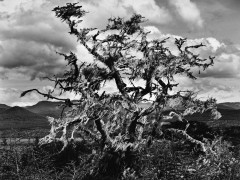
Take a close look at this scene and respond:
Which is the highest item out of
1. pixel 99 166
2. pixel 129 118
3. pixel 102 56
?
pixel 102 56

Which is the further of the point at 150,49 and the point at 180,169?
the point at 150,49

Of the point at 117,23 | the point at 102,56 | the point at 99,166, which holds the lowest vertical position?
the point at 99,166

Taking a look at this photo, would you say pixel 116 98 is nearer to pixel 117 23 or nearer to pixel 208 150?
pixel 117 23

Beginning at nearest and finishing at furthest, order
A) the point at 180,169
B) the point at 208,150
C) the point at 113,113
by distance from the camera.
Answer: the point at 180,169 → the point at 113,113 → the point at 208,150

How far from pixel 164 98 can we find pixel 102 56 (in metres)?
4.61

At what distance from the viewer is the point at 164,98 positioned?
26.7m

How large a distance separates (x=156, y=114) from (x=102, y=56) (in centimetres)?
507

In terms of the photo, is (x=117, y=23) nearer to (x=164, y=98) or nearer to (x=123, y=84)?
(x=123, y=84)

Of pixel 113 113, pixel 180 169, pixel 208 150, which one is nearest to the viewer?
pixel 180 169

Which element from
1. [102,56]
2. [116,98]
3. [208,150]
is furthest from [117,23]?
[208,150]

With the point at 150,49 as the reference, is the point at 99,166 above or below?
below

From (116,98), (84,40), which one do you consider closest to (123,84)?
(116,98)

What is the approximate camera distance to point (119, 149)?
26000 mm

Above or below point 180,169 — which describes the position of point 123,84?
above
